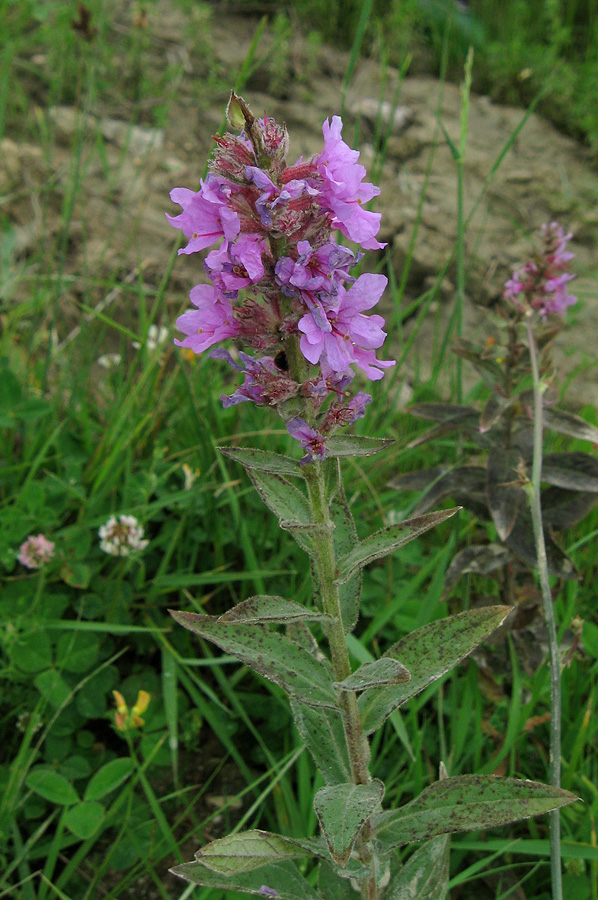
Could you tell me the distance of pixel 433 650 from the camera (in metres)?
1.37

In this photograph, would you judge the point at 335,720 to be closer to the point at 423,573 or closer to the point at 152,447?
the point at 423,573

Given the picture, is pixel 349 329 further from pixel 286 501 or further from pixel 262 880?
pixel 262 880

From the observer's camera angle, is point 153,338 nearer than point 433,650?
No

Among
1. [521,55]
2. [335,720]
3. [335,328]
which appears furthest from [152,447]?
[521,55]

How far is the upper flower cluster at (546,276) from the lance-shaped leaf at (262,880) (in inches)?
60.1

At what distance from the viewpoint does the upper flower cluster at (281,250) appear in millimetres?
1120

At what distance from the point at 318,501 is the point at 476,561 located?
90 cm

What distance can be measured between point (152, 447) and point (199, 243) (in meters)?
1.48

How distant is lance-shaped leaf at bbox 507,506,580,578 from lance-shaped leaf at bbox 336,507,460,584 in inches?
31.7

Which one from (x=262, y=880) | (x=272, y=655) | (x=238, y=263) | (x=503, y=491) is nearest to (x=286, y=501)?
(x=272, y=655)

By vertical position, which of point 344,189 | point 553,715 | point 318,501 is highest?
point 344,189

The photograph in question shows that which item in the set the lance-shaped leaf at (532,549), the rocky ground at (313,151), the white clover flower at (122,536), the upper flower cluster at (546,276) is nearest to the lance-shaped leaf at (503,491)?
the lance-shaped leaf at (532,549)

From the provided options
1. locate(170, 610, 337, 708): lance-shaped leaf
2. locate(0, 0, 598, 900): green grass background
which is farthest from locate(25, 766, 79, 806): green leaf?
locate(170, 610, 337, 708): lance-shaped leaf

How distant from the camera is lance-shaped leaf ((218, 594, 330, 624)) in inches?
47.1
